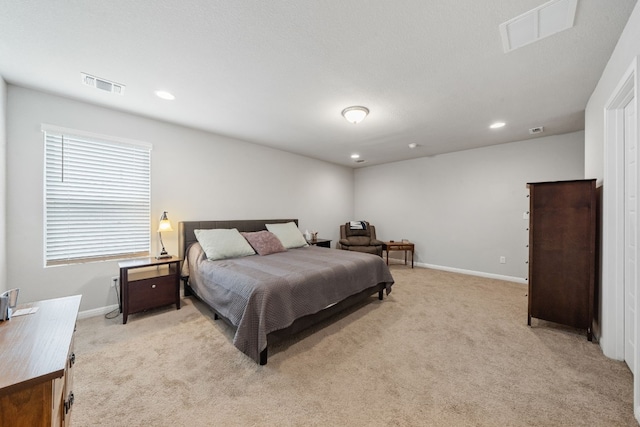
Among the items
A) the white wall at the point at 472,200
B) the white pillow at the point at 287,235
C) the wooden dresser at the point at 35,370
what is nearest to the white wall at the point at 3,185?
the wooden dresser at the point at 35,370

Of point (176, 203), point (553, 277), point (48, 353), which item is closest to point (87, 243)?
point (176, 203)

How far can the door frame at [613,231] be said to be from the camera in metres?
1.93

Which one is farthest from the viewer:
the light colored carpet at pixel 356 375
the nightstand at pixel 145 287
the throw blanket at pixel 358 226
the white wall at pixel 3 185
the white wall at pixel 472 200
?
the throw blanket at pixel 358 226

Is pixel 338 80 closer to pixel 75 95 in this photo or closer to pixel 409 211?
pixel 75 95

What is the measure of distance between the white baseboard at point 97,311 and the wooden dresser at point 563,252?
15.4 ft

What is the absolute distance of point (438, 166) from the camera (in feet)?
16.6

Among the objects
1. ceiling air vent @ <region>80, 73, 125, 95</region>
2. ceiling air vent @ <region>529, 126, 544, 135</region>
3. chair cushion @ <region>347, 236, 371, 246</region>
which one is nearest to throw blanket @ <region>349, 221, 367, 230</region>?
chair cushion @ <region>347, 236, 371, 246</region>

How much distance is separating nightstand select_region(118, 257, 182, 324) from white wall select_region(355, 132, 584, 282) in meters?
4.52

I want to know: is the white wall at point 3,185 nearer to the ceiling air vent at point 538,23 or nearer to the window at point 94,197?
the window at point 94,197

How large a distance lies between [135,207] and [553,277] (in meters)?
4.79

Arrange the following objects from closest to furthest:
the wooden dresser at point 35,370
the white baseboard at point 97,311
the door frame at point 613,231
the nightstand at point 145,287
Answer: the wooden dresser at point 35,370 < the door frame at point 613,231 < the nightstand at point 145,287 < the white baseboard at point 97,311

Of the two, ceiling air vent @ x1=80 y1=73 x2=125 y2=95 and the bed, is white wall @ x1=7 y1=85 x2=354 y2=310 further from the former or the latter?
ceiling air vent @ x1=80 y1=73 x2=125 y2=95

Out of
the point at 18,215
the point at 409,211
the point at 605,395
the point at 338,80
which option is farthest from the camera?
the point at 409,211

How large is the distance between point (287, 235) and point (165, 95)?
2.49m
